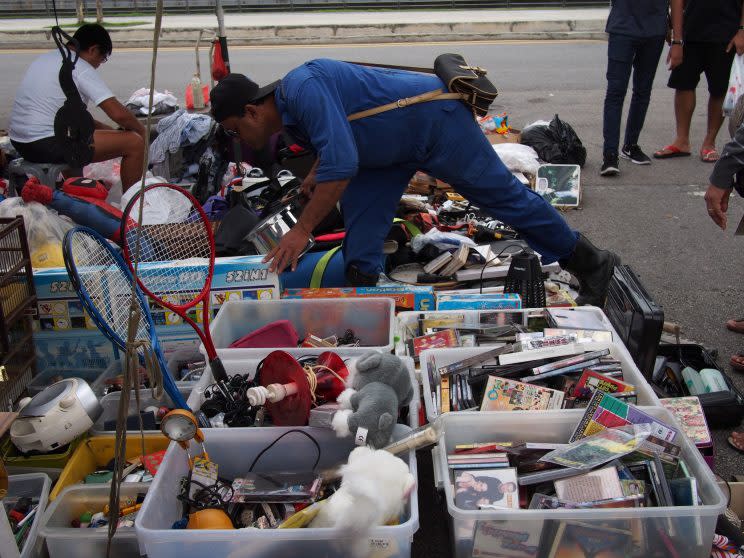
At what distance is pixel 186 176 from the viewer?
5.07m

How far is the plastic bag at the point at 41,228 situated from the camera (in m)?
3.42

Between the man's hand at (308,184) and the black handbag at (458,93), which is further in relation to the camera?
the man's hand at (308,184)

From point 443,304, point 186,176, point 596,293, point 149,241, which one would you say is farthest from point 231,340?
point 186,176

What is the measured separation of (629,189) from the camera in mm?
5746

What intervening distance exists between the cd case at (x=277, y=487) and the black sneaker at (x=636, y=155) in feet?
16.6

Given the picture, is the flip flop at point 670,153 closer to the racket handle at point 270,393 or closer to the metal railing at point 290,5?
the racket handle at point 270,393

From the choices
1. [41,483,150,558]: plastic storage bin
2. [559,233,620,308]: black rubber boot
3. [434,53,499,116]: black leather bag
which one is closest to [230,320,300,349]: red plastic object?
[41,483,150,558]: plastic storage bin

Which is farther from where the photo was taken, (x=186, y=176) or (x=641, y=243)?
(x=186, y=176)

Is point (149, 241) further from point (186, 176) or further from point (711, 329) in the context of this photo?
point (711, 329)

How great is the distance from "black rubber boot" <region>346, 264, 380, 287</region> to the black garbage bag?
Answer: 2980 millimetres

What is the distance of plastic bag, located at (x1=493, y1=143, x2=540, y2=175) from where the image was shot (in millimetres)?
5523

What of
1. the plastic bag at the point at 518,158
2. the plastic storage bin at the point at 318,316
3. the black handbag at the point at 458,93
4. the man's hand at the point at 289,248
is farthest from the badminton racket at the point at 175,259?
the plastic bag at the point at 518,158

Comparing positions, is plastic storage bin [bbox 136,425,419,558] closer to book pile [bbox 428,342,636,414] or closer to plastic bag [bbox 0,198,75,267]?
book pile [bbox 428,342,636,414]

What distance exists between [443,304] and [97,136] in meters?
2.85
